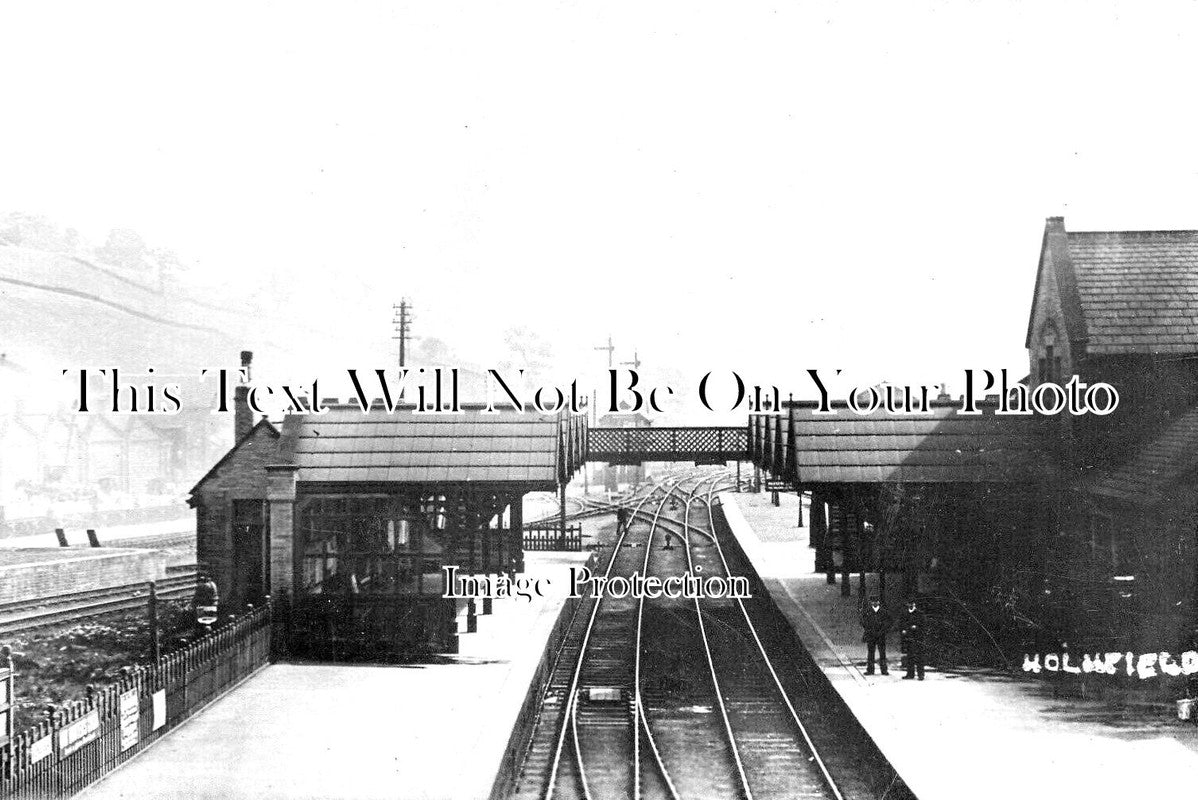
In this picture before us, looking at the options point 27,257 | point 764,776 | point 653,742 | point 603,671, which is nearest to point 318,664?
point 603,671

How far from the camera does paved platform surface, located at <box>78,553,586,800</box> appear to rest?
10.7 m

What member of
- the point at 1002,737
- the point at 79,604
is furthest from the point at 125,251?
the point at 1002,737

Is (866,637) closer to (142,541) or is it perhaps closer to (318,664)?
(318,664)

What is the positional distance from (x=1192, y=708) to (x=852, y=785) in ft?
15.3

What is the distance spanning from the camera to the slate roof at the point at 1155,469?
14914 millimetres

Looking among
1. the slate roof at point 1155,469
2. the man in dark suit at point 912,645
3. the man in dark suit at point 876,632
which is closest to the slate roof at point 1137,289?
the slate roof at point 1155,469

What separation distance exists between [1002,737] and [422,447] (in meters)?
10.4

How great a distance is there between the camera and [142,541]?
105 feet

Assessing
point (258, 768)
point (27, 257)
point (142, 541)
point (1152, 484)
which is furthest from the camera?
point (27, 257)

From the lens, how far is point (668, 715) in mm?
15484

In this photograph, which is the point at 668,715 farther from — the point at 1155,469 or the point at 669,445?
the point at 1155,469

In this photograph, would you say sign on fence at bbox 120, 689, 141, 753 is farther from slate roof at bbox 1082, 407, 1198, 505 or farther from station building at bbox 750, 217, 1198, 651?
slate roof at bbox 1082, 407, 1198, 505

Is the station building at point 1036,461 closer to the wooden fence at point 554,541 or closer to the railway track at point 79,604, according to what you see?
the wooden fence at point 554,541

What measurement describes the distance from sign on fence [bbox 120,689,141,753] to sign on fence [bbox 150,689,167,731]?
0.39 metres
